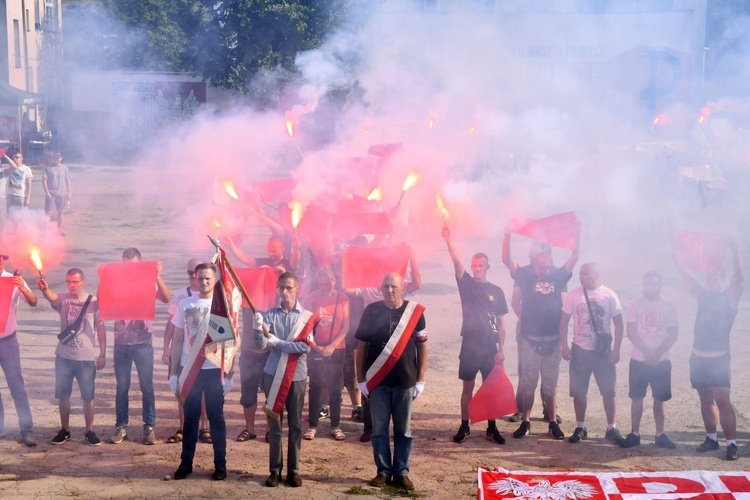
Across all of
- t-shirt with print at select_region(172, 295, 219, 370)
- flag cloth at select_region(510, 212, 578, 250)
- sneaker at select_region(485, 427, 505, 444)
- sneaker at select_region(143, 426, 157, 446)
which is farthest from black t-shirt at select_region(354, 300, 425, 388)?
flag cloth at select_region(510, 212, 578, 250)

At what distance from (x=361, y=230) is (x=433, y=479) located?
9.88 ft

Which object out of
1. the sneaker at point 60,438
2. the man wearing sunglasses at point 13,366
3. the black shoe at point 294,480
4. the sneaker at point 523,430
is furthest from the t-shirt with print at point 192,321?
the sneaker at point 523,430

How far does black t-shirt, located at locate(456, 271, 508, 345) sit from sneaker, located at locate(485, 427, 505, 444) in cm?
69

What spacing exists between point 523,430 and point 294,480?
2055mm

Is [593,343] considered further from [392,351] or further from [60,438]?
[60,438]

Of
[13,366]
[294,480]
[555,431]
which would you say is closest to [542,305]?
[555,431]

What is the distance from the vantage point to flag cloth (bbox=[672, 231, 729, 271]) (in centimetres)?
690

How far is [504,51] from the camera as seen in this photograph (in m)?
14.0

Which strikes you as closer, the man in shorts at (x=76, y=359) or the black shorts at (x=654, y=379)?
the man in shorts at (x=76, y=359)

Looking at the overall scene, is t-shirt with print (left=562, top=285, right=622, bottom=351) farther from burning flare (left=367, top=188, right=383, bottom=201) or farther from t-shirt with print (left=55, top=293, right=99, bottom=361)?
t-shirt with print (left=55, top=293, right=99, bottom=361)

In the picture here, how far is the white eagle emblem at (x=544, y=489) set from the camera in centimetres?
539

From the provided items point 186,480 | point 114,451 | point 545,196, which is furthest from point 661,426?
point 545,196

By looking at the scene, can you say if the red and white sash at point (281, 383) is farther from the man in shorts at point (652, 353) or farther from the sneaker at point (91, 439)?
the man in shorts at point (652, 353)

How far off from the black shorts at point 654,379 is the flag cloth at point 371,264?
2070 mm
